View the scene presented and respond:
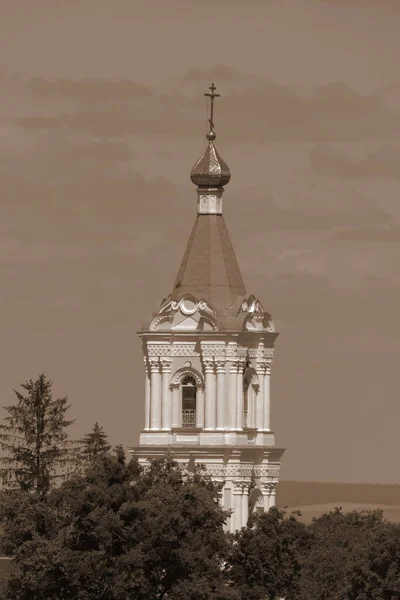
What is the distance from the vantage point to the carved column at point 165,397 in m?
129

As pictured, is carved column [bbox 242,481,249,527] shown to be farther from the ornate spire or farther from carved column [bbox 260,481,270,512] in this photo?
the ornate spire

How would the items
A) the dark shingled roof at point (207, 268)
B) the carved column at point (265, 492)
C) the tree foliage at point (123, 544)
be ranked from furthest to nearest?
the carved column at point (265, 492)
the dark shingled roof at point (207, 268)
the tree foliage at point (123, 544)

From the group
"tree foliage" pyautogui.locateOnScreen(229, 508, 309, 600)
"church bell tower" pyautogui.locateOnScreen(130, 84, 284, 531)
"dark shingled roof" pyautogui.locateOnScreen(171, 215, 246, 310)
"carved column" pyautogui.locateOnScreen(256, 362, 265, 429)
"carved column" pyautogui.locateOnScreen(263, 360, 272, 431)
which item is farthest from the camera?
"carved column" pyautogui.locateOnScreen(263, 360, 272, 431)

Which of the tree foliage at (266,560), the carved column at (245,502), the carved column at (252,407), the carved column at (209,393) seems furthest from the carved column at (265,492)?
the tree foliage at (266,560)

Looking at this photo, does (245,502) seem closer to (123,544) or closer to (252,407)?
(252,407)

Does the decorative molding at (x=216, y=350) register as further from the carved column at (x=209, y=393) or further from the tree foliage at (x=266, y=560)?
the tree foliage at (x=266, y=560)

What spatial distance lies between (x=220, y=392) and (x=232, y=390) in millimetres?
439

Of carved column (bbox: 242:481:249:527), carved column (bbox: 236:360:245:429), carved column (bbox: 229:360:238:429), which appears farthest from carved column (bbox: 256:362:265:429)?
carved column (bbox: 242:481:249:527)

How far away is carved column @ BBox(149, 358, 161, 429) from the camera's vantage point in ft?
423

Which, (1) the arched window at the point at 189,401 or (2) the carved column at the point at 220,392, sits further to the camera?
(1) the arched window at the point at 189,401

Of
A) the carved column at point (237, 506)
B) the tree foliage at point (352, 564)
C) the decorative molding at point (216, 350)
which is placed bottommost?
the tree foliage at point (352, 564)

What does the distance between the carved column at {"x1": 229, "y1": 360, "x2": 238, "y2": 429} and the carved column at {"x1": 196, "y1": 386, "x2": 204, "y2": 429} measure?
3.37 ft

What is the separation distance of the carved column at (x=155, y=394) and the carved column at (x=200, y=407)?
1.32 meters

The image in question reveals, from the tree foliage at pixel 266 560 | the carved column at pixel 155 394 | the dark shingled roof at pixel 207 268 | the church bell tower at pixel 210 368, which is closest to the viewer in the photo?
the tree foliage at pixel 266 560
